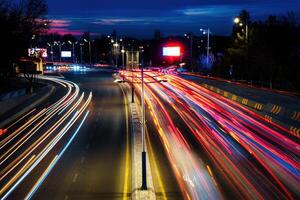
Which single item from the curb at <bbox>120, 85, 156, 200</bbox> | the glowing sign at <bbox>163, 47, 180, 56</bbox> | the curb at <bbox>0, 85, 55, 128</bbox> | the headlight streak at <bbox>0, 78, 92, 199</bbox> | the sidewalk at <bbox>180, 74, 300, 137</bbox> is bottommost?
the curb at <bbox>0, 85, 55, 128</bbox>

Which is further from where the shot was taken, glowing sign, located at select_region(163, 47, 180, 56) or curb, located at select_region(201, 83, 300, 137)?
glowing sign, located at select_region(163, 47, 180, 56)

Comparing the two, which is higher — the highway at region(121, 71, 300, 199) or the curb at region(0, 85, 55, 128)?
the highway at region(121, 71, 300, 199)

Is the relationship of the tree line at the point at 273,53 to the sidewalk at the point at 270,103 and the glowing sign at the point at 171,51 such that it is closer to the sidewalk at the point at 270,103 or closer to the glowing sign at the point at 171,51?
the sidewalk at the point at 270,103

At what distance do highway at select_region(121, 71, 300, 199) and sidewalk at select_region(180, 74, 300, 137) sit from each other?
0.85 meters

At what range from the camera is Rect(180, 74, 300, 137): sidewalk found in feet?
133

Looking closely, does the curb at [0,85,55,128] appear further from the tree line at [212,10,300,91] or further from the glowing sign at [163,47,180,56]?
the glowing sign at [163,47,180,56]

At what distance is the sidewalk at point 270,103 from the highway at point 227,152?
0.85 metres

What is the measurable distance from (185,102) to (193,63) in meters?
64.0

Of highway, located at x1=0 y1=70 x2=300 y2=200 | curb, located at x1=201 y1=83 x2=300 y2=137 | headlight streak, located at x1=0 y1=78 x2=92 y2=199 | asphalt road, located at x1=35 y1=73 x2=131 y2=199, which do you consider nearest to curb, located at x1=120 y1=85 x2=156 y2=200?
highway, located at x1=0 y1=70 x2=300 y2=200

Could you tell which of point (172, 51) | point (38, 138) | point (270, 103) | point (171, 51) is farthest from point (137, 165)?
point (171, 51)

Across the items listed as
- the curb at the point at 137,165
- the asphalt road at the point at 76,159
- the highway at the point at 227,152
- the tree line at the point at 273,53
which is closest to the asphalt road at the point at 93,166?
the asphalt road at the point at 76,159

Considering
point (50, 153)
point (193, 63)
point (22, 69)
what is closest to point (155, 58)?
point (193, 63)

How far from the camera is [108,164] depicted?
99.8 feet

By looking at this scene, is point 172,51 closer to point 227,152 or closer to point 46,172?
point 227,152
